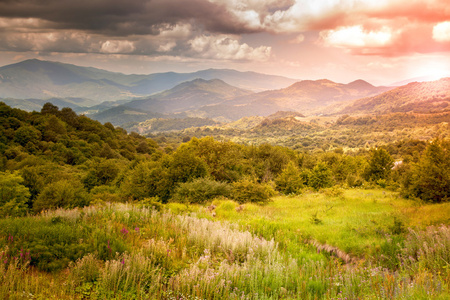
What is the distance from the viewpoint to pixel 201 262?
228 inches

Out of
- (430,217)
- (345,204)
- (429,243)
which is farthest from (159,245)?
(345,204)

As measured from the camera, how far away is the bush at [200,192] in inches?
823

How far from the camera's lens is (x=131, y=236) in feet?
22.9

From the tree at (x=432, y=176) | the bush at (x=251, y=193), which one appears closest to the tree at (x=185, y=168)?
the bush at (x=251, y=193)

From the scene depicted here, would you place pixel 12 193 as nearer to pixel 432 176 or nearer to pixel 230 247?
pixel 230 247

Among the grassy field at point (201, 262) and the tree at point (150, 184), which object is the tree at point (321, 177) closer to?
the tree at point (150, 184)

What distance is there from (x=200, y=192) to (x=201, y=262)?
15.5m

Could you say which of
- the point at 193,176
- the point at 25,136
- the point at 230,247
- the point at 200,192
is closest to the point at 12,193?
the point at 193,176

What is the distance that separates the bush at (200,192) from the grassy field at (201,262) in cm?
1107

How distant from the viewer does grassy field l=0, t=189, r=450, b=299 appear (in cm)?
446

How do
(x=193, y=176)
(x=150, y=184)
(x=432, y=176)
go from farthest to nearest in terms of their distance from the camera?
(x=193, y=176)
(x=150, y=184)
(x=432, y=176)

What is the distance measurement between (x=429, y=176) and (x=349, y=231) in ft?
29.0

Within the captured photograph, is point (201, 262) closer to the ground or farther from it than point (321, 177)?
farther from it

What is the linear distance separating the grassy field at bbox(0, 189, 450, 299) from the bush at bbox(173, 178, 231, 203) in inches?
436
